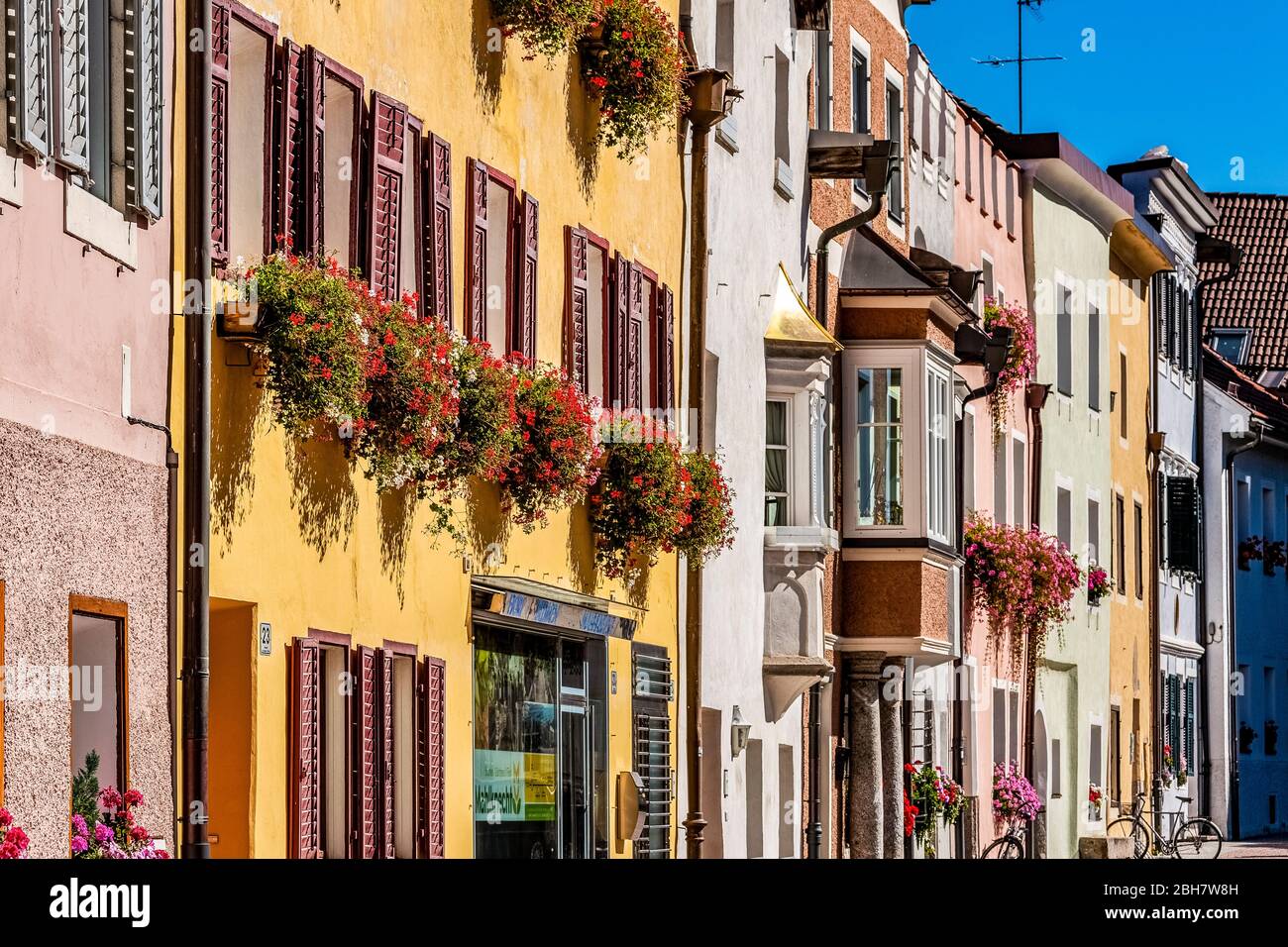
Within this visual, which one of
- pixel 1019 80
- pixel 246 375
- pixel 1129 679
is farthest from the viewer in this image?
pixel 1129 679

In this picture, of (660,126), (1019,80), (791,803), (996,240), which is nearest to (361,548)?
(660,126)

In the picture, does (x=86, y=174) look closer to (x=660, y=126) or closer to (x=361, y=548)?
(x=361, y=548)

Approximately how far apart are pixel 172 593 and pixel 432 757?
3.90 metres

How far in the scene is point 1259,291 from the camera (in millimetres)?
59406

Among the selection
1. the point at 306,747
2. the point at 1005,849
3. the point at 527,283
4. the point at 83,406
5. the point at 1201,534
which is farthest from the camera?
the point at 1201,534

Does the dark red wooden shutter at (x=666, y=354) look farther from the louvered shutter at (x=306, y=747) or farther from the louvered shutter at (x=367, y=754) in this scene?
the louvered shutter at (x=306, y=747)

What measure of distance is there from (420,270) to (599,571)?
440cm

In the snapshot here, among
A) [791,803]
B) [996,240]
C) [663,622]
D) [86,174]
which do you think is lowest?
[791,803]

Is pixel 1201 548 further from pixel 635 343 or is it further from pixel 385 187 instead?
pixel 385 187

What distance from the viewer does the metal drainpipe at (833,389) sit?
26.3 metres

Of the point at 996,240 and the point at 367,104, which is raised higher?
the point at 996,240

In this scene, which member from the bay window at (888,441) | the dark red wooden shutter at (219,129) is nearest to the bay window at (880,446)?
the bay window at (888,441)

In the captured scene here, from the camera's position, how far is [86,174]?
37.8ft

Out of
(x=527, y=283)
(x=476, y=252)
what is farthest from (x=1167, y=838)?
(x=476, y=252)
